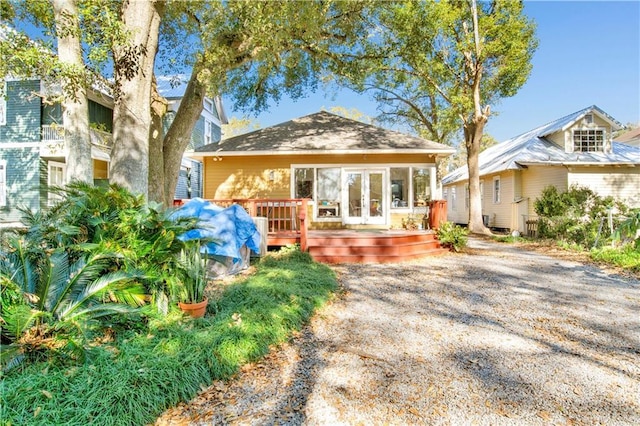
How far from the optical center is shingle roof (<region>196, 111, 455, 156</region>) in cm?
1041

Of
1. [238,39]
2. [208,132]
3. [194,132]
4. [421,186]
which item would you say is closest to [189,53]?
[238,39]

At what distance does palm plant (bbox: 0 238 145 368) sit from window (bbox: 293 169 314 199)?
8.11 meters

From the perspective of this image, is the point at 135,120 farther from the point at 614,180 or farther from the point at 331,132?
the point at 614,180

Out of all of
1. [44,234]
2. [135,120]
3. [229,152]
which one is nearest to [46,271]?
[44,234]

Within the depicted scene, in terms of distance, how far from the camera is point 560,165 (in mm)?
12930

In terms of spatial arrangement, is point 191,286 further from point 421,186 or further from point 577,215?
point 577,215

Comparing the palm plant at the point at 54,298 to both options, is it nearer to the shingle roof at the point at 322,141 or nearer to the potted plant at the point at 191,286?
the potted plant at the point at 191,286

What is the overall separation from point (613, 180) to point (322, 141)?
38.3 feet

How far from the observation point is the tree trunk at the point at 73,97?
16.7 feet

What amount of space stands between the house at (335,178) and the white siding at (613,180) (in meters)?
6.64

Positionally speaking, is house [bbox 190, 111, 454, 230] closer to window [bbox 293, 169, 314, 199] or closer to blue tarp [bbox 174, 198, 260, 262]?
window [bbox 293, 169, 314, 199]

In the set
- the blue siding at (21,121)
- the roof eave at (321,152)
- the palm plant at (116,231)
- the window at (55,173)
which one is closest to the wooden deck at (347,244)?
the roof eave at (321,152)

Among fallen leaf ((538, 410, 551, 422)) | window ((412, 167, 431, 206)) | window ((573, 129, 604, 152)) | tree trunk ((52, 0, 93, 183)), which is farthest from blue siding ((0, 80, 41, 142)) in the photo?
window ((573, 129, 604, 152))

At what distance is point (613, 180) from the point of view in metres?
13.3
